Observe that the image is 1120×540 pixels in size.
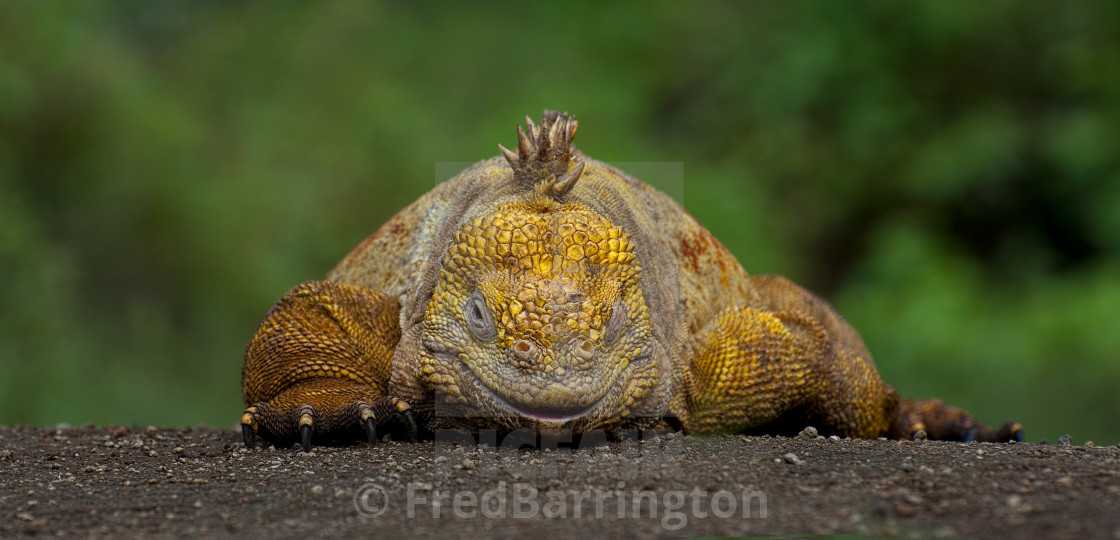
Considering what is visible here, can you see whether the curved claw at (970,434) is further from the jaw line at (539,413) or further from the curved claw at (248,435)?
the curved claw at (248,435)

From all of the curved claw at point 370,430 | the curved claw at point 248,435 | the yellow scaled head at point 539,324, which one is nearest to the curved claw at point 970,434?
the yellow scaled head at point 539,324

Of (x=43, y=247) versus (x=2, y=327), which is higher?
(x=43, y=247)

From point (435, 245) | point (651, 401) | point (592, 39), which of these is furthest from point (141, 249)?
point (592, 39)

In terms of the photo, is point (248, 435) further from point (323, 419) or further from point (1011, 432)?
point (1011, 432)

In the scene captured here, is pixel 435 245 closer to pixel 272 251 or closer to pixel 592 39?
pixel 272 251

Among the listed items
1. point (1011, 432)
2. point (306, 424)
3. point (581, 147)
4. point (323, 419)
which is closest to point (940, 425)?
point (1011, 432)

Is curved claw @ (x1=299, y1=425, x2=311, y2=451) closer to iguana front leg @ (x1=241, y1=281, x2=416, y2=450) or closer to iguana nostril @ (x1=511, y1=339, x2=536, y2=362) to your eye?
iguana front leg @ (x1=241, y1=281, x2=416, y2=450)
